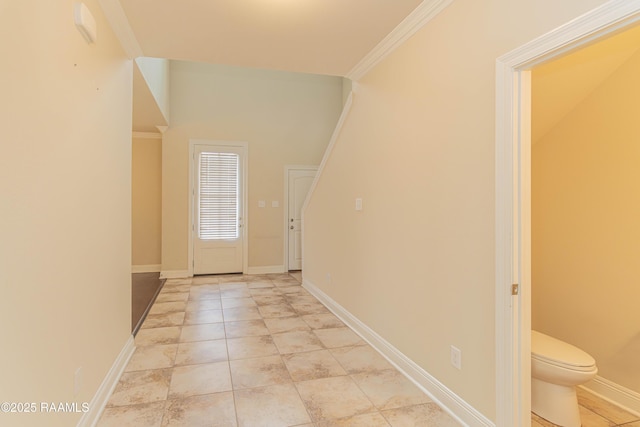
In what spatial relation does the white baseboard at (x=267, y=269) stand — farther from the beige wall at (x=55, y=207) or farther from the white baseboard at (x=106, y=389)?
the beige wall at (x=55, y=207)

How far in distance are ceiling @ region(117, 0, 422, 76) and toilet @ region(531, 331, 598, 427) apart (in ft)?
7.74

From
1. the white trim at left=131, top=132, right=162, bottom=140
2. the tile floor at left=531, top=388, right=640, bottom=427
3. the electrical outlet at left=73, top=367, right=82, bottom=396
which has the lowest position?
the tile floor at left=531, top=388, right=640, bottom=427

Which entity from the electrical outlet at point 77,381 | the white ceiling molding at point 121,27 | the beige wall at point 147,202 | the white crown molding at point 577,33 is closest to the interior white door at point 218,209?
the beige wall at point 147,202

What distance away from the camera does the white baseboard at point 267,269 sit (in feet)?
21.2

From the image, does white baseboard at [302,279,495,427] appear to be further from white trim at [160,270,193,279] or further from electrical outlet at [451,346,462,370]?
white trim at [160,270,193,279]

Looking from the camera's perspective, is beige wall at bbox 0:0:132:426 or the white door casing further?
the white door casing

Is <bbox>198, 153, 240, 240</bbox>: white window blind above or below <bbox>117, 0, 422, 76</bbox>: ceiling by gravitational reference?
below

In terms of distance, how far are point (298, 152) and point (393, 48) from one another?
13.5 feet

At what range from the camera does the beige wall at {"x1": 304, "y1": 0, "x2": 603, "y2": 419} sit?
71.3 inches

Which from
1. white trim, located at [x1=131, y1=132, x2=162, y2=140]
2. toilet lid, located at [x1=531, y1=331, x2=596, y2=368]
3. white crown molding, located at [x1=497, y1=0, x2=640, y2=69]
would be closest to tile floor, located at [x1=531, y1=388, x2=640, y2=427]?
toilet lid, located at [x1=531, y1=331, x2=596, y2=368]

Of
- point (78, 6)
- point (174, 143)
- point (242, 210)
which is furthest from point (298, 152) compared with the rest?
point (78, 6)

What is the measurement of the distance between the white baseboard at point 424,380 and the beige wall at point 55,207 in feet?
6.73

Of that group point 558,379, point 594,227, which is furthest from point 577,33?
point 558,379

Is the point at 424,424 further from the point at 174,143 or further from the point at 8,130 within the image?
the point at 174,143
